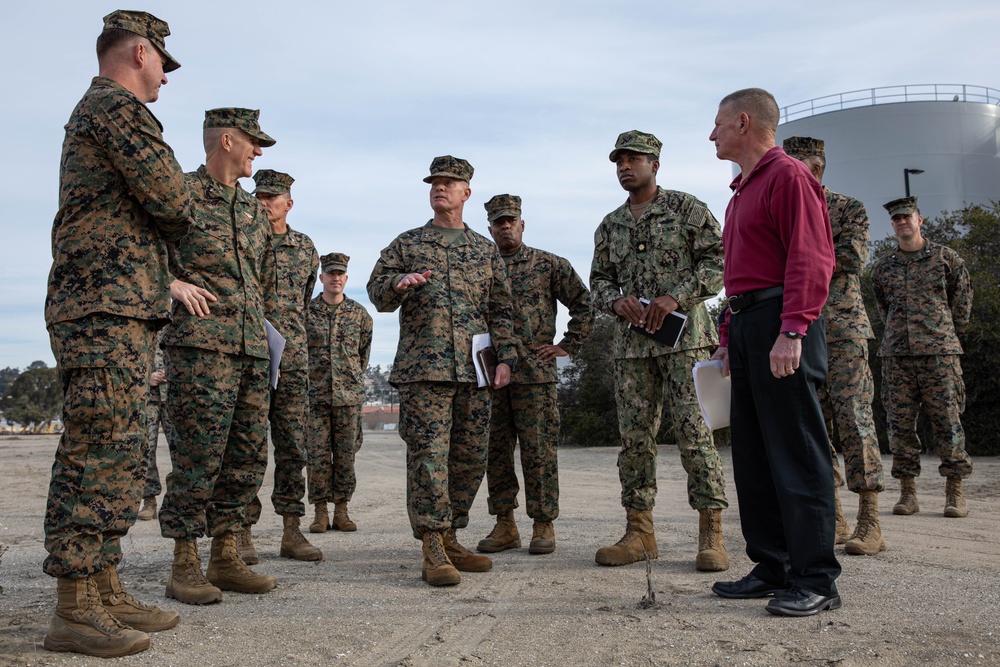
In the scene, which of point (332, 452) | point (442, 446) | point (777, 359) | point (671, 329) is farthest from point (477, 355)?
point (332, 452)

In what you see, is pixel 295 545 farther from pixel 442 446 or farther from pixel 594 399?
pixel 594 399

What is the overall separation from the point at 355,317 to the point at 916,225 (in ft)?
18.6

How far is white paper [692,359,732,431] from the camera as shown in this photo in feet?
14.6

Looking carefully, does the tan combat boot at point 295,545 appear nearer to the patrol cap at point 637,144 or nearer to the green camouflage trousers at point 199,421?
the green camouflage trousers at point 199,421

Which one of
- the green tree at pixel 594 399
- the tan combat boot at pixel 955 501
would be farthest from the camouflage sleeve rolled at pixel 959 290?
the green tree at pixel 594 399

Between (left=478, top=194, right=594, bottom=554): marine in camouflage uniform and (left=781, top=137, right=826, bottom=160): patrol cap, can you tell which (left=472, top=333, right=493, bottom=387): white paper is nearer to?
(left=478, top=194, right=594, bottom=554): marine in camouflage uniform

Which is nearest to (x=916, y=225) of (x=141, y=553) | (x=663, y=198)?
(x=663, y=198)

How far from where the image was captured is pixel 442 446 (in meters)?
5.04

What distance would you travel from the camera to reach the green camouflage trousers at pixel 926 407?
25.1 ft

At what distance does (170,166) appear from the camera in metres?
3.56

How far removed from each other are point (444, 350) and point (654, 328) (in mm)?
1333

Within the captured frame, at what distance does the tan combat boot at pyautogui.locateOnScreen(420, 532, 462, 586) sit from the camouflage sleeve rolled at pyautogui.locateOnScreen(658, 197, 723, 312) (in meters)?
2.11

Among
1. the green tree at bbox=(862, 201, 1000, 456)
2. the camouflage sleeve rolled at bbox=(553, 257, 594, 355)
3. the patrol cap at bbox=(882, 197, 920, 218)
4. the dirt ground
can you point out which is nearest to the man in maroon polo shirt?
the dirt ground

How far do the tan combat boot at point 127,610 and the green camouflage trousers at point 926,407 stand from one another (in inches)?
258
